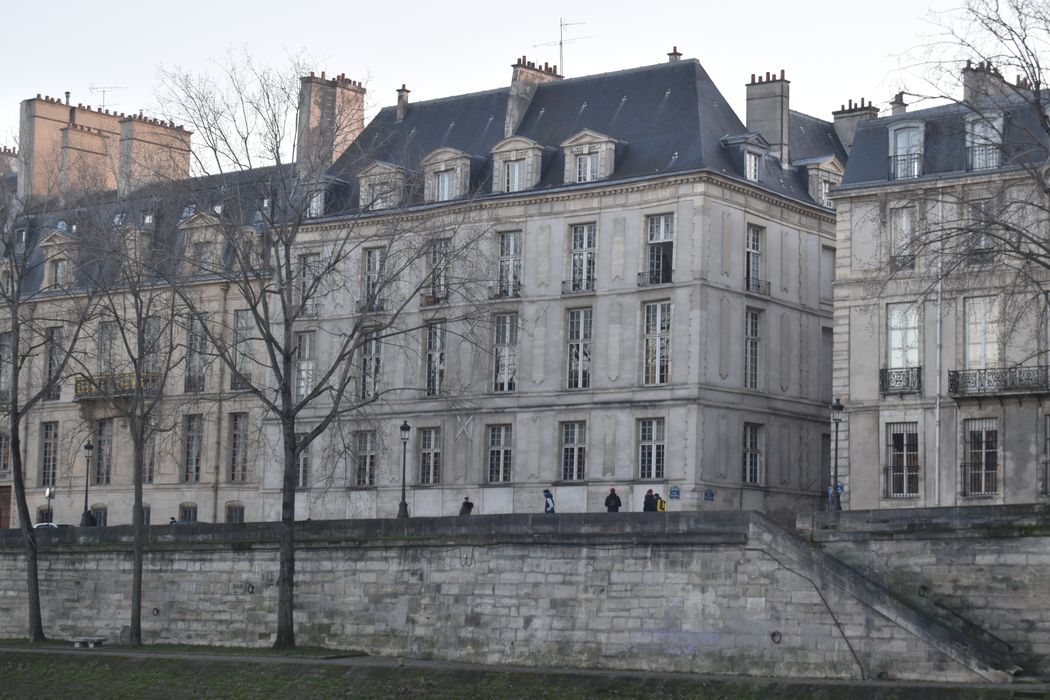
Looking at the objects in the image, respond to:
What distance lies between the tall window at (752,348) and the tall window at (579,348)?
4.13 meters

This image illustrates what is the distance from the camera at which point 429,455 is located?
2147 inches

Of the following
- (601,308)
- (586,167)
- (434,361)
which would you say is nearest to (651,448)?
(601,308)

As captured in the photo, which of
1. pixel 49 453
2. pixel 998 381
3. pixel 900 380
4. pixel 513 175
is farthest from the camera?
pixel 49 453

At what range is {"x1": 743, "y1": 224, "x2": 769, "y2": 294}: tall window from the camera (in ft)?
170

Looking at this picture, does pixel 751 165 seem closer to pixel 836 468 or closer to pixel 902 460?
pixel 836 468

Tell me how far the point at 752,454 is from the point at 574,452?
4.71 metres

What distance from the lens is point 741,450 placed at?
51.1 metres

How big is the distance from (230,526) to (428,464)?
1070 cm

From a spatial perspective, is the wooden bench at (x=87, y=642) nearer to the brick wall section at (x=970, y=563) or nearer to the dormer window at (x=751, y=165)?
the brick wall section at (x=970, y=563)

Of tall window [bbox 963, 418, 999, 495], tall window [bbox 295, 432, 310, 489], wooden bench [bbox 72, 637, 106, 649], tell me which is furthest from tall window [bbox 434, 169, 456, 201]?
wooden bench [bbox 72, 637, 106, 649]

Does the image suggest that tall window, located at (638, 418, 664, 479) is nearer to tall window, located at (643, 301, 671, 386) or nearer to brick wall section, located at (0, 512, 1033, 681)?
tall window, located at (643, 301, 671, 386)

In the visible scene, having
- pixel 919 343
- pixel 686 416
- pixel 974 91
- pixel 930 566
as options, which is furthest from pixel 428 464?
pixel 974 91

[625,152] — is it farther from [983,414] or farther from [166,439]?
[166,439]

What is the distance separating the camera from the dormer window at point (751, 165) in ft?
169
